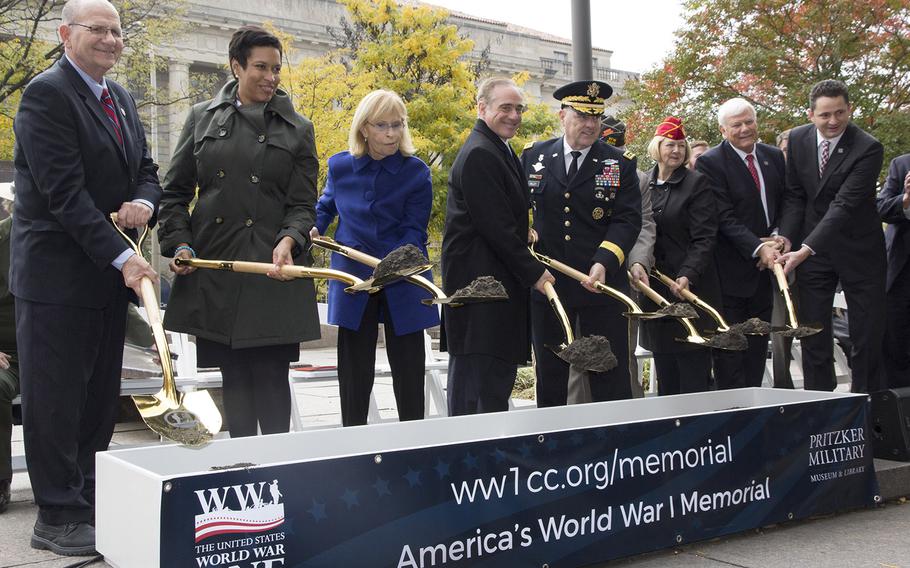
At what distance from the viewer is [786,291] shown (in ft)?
18.4

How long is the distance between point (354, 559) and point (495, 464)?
1.97 feet

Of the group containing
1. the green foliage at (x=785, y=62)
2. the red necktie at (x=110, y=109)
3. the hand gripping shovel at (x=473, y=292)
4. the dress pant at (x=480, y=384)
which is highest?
the green foliage at (x=785, y=62)

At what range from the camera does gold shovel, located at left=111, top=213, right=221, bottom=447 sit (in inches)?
134

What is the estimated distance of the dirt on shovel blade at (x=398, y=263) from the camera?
13.2ft

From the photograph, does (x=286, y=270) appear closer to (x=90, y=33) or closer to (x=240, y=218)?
(x=240, y=218)

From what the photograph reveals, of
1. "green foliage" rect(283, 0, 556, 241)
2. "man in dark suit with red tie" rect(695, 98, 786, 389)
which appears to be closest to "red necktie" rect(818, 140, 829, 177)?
"man in dark suit with red tie" rect(695, 98, 786, 389)

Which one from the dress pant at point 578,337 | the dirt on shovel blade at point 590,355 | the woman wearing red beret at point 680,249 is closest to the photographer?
the dirt on shovel blade at point 590,355

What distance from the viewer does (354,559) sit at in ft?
10.0

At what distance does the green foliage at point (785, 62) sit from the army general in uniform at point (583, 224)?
11.8m

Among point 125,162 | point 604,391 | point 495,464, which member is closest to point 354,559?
point 495,464

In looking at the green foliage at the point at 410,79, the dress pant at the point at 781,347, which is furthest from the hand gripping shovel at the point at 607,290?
the green foliage at the point at 410,79

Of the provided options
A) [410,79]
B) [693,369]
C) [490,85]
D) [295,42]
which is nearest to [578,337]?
[693,369]

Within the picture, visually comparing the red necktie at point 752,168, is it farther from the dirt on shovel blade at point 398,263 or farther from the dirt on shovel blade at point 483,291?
the dirt on shovel blade at point 398,263

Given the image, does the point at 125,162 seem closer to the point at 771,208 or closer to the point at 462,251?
the point at 462,251
